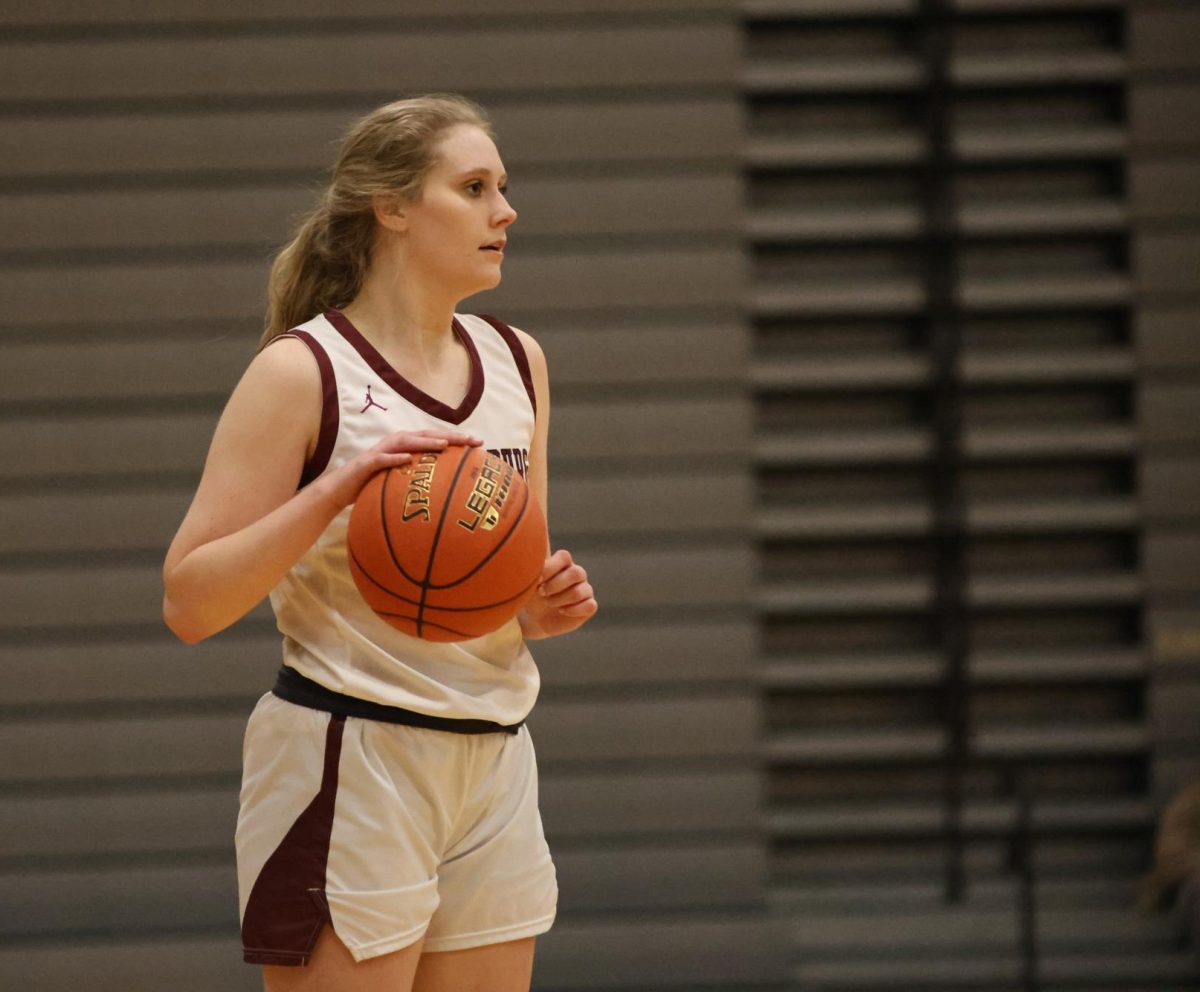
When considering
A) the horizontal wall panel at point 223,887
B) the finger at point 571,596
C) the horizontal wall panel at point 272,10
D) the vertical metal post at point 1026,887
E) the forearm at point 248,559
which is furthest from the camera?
the horizontal wall panel at point 272,10

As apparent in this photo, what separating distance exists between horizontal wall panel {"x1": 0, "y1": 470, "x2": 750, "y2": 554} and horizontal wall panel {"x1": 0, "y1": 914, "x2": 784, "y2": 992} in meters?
1.28

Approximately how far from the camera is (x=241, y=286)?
506 cm

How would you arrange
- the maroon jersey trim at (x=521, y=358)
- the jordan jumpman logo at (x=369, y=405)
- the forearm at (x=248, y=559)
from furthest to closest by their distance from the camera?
1. the maroon jersey trim at (x=521, y=358)
2. the jordan jumpman logo at (x=369, y=405)
3. the forearm at (x=248, y=559)

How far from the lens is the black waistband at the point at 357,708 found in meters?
1.76

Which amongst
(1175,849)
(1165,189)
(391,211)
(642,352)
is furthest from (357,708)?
(1165,189)

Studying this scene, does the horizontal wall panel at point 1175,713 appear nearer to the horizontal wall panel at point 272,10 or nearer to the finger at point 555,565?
the horizontal wall panel at point 272,10

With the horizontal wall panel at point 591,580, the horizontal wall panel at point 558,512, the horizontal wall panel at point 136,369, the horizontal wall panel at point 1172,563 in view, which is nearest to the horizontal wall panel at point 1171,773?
the horizontal wall panel at point 1172,563

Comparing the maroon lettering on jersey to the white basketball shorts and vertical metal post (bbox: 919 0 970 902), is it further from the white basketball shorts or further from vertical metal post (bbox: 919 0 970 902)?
vertical metal post (bbox: 919 0 970 902)

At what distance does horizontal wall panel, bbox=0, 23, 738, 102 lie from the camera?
5.03 metres

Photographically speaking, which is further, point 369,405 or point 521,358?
point 521,358

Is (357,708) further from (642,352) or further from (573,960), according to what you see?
(642,352)

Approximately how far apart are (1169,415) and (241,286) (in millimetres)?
3192

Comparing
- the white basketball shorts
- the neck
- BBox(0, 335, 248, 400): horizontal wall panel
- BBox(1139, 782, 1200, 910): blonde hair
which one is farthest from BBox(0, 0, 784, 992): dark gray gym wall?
the white basketball shorts

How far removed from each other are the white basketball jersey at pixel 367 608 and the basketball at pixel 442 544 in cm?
7
